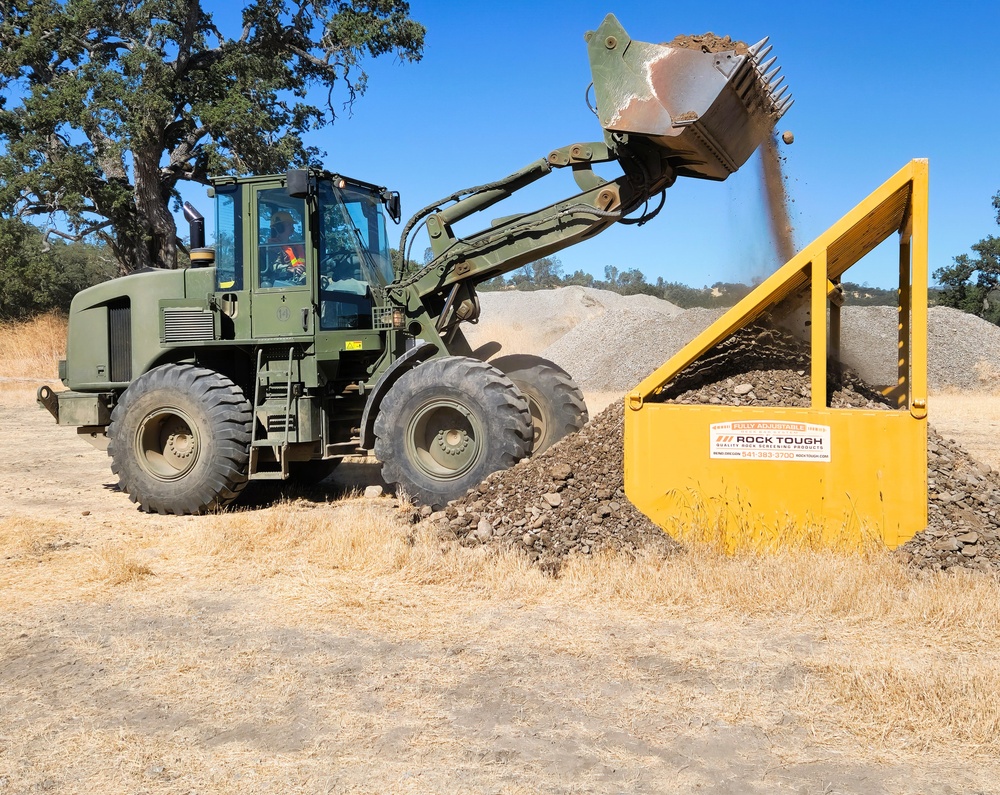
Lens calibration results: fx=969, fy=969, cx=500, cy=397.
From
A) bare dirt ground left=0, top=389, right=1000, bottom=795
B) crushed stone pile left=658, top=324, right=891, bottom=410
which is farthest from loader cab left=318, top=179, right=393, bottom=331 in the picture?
crushed stone pile left=658, top=324, right=891, bottom=410

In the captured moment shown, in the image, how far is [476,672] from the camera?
14.5ft

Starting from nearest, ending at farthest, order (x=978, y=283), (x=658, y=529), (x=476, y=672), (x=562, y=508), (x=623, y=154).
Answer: (x=476, y=672) < (x=658, y=529) < (x=562, y=508) < (x=623, y=154) < (x=978, y=283)

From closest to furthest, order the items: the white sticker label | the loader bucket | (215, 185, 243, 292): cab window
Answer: the white sticker label < the loader bucket < (215, 185, 243, 292): cab window

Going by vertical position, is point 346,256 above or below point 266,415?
above

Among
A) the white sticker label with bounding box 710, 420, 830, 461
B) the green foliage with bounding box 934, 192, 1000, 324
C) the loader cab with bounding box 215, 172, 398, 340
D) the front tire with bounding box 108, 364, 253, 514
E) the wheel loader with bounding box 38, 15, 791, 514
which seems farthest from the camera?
the green foliage with bounding box 934, 192, 1000, 324

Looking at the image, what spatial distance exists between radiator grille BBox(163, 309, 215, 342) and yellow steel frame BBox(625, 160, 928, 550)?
431cm

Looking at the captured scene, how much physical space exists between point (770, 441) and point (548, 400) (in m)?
3.14

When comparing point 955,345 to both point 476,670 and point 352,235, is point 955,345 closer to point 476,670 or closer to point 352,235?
point 352,235

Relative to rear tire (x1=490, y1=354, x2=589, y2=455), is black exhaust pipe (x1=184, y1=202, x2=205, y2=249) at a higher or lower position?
higher

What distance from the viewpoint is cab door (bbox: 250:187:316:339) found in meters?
8.62

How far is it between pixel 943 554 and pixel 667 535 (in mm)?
1616

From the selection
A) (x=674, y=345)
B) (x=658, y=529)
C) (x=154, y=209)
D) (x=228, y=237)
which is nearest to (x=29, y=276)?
(x=154, y=209)

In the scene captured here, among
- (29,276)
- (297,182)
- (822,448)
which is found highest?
(29,276)

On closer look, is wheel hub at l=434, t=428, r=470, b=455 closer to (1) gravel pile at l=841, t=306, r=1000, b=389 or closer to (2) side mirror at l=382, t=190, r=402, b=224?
(2) side mirror at l=382, t=190, r=402, b=224
